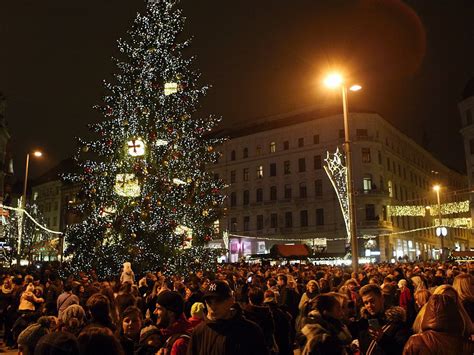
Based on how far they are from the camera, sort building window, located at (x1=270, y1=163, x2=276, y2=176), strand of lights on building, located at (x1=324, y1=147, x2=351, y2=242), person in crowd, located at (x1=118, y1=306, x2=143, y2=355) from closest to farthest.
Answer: person in crowd, located at (x1=118, y1=306, x2=143, y2=355), strand of lights on building, located at (x1=324, y1=147, x2=351, y2=242), building window, located at (x1=270, y1=163, x2=276, y2=176)

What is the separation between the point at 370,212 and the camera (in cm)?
5944

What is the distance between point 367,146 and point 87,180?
45.2m

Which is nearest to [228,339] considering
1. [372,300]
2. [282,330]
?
[372,300]

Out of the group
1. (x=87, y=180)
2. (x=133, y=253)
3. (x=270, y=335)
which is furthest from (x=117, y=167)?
(x=270, y=335)

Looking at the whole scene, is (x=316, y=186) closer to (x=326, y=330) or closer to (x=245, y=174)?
(x=245, y=174)

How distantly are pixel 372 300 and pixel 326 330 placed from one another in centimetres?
153

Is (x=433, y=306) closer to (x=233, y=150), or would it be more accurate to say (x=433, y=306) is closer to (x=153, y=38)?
(x=153, y=38)

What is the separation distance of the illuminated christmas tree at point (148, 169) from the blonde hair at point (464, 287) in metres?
16.9

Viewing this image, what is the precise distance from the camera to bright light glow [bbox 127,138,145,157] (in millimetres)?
21609

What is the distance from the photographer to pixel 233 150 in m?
73.5

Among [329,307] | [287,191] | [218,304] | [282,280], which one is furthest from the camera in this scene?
[287,191]

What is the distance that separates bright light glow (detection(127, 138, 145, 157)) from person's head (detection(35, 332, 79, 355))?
733 inches

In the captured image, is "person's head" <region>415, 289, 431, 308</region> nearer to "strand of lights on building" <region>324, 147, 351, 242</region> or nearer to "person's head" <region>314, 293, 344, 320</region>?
"person's head" <region>314, 293, 344, 320</region>

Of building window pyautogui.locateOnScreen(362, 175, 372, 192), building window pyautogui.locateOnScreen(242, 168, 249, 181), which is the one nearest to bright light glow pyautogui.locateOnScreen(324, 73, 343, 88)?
building window pyautogui.locateOnScreen(362, 175, 372, 192)
